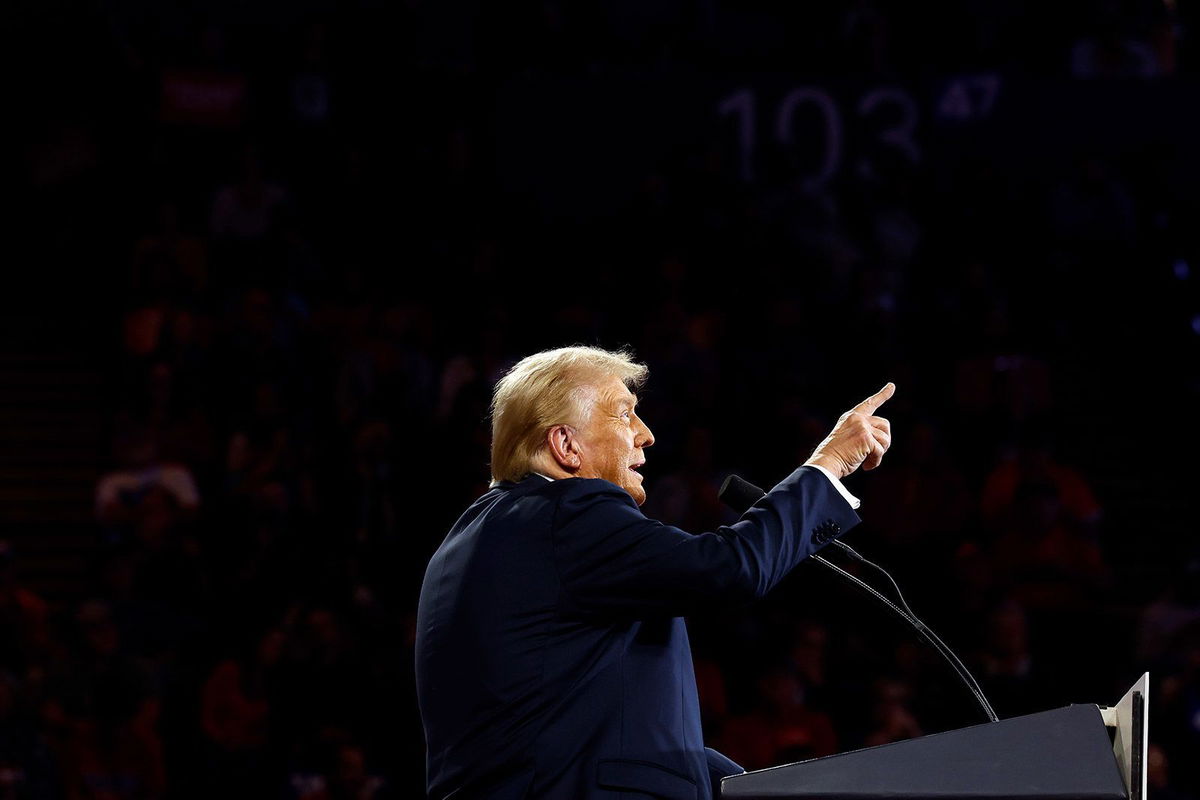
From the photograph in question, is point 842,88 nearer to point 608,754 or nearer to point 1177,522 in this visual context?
point 1177,522

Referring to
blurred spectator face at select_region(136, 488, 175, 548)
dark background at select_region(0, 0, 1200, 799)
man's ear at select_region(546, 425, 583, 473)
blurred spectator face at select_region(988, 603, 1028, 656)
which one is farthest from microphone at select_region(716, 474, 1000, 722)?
blurred spectator face at select_region(136, 488, 175, 548)

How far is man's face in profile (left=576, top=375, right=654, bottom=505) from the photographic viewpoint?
2457mm

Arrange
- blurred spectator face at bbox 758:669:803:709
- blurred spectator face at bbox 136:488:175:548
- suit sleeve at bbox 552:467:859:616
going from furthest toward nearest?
blurred spectator face at bbox 136:488:175:548 → blurred spectator face at bbox 758:669:803:709 → suit sleeve at bbox 552:467:859:616

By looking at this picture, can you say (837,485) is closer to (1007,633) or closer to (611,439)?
(611,439)

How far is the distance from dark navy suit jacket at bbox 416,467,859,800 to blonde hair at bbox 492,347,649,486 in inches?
4.4

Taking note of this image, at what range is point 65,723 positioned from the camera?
594cm

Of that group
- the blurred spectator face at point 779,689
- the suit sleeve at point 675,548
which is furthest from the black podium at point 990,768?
the blurred spectator face at point 779,689

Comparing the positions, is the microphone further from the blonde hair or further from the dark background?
the dark background

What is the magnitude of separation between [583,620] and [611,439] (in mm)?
314

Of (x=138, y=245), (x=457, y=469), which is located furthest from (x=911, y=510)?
(x=138, y=245)

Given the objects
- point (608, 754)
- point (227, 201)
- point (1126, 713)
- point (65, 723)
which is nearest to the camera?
point (1126, 713)

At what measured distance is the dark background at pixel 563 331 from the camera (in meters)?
6.07

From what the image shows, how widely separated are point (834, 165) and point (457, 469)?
14.1 ft

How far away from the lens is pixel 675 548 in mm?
2201
